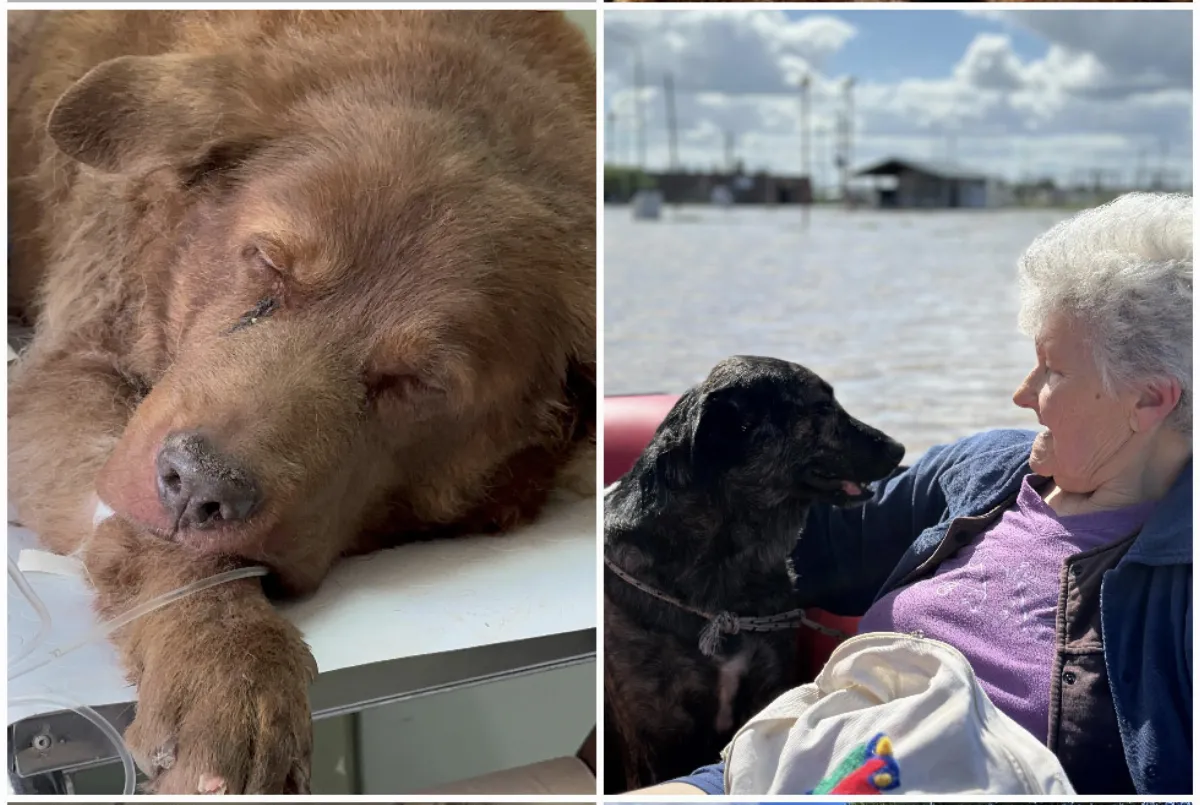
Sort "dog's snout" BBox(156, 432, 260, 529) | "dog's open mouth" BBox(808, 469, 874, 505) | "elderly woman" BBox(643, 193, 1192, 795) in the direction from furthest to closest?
"dog's open mouth" BBox(808, 469, 874, 505) → "elderly woman" BBox(643, 193, 1192, 795) → "dog's snout" BBox(156, 432, 260, 529)

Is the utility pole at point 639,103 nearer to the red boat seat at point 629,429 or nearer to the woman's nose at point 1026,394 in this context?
the red boat seat at point 629,429

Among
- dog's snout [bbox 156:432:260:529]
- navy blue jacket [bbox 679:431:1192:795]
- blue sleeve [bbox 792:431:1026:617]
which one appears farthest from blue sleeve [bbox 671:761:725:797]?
dog's snout [bbox 156:432:260:529]

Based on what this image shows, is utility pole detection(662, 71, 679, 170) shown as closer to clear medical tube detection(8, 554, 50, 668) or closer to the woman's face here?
the woman's face

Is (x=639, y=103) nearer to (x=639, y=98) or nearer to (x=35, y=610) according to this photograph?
(x=639, y=98)

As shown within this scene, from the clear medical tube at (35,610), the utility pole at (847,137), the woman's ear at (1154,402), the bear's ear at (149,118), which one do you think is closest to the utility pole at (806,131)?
the utility pole at (847,137)

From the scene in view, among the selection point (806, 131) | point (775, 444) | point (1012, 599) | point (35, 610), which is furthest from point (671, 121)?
point (35, 610)

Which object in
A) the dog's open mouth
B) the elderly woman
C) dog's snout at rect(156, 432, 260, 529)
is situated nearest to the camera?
dog's snout at rect(156, 432, 260, 529)
